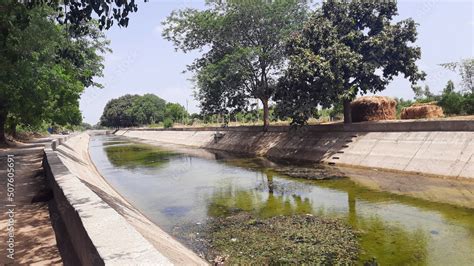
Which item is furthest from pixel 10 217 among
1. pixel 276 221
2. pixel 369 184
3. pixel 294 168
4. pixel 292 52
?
pixel 292 52

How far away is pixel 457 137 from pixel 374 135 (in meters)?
6.27

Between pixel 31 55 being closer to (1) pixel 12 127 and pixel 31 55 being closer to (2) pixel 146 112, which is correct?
(1) pixel 12 127

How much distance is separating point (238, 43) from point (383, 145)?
70.0 ft

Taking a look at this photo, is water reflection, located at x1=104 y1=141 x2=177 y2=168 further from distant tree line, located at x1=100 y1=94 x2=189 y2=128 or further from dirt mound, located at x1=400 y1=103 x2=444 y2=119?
distant tree line, located at x1=100 y1=94 x2=189 y2=128

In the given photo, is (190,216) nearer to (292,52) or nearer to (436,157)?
(436,157)

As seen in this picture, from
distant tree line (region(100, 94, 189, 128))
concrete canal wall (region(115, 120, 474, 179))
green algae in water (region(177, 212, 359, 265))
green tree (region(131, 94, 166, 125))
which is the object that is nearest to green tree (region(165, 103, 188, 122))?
distant tree line (region(100, 94, 189, 128))

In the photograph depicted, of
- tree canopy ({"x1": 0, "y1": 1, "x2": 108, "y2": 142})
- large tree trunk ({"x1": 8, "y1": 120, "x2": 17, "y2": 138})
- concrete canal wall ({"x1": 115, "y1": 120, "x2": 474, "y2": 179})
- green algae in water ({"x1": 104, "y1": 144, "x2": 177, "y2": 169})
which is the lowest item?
green algae in water ({"x1": 104, "y1": 144, "x2": 177, "y2": 169})

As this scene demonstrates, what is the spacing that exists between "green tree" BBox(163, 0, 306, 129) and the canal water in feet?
50.8

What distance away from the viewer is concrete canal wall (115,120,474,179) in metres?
17.6

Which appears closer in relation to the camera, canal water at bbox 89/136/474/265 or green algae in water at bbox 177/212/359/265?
green algae in water at bbox 177/212/359/265

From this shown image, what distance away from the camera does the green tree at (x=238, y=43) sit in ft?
116

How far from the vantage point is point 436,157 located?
59.9 ft

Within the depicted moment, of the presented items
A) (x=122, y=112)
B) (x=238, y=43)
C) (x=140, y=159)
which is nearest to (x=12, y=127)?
(x=140, y=159)

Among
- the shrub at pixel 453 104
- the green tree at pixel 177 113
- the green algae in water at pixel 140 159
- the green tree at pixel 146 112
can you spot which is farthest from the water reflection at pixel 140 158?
the green tree at pixel 146 112
